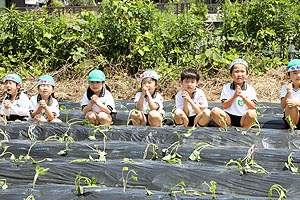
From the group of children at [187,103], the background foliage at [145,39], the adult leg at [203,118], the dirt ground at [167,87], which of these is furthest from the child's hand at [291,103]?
the background foliage at [145,39]

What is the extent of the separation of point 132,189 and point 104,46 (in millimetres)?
5766

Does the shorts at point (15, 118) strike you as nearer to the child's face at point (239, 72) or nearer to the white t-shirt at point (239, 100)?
the white t-shirt at point (239, 100)

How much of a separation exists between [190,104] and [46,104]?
1.93 metres

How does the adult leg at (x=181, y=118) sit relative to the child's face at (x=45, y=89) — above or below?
below

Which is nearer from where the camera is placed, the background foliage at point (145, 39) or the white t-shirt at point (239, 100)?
the white t-shirt at point (239, 100)

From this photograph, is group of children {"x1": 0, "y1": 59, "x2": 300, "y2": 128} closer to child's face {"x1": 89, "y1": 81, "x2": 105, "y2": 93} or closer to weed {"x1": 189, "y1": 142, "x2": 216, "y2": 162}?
child's face {"x1": 89, "y1": 81, "x2": 105, "y2": 93}

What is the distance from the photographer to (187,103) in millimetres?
4820

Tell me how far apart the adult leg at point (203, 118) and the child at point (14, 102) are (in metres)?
2.49

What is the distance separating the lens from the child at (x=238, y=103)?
454 centimetres

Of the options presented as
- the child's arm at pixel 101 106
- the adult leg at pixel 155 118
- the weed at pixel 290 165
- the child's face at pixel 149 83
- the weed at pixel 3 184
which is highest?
the child's face at pixel 149 83

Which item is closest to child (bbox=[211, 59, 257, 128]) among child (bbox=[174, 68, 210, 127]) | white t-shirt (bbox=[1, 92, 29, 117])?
child (bbox=[174, 68, 210, 127])

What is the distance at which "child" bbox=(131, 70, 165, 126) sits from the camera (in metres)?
4.77

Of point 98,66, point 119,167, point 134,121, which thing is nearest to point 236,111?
point 134,121

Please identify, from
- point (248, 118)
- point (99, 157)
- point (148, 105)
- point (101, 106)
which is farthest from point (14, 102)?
point (248, 118)
